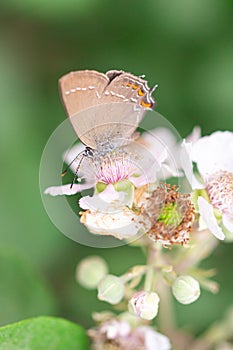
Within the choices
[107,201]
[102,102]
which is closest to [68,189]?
[107,201]

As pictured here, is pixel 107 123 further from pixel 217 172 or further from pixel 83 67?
pixel 83 67

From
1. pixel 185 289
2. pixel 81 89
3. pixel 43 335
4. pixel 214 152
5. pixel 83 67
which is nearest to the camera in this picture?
pixel 81 89

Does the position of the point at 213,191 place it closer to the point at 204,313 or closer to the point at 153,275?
the point at 153,275

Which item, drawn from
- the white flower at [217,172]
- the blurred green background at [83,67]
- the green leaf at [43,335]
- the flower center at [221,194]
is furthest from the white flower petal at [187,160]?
the blurred green background at [83,67]


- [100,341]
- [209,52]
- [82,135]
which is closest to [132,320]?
[100,341]

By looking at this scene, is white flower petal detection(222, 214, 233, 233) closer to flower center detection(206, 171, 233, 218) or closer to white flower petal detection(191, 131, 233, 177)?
flower center detection(206, 171, 233, 218)

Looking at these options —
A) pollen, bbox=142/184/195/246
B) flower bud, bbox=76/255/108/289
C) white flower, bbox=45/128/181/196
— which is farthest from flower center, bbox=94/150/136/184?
flower bud, bbox=76/255/108/289
